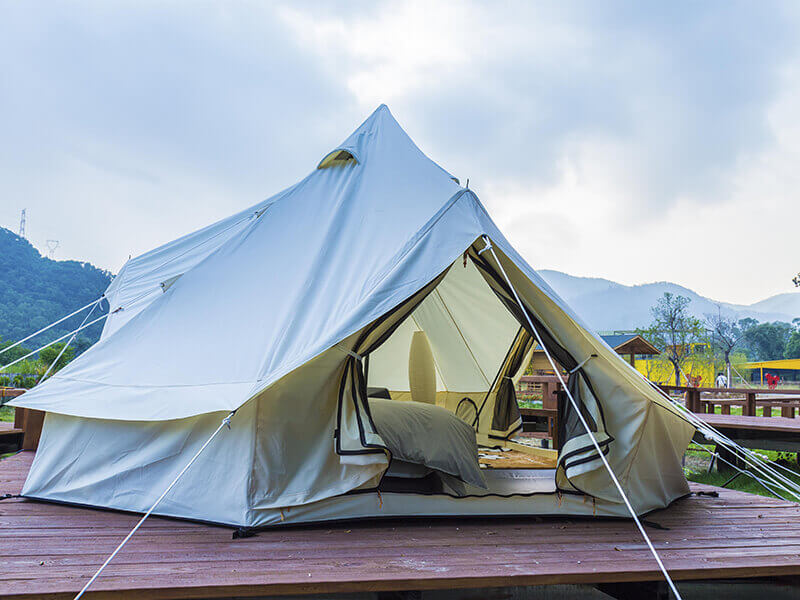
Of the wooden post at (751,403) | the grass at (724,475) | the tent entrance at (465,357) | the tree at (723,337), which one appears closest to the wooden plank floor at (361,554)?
the tent entrance at (465,357)

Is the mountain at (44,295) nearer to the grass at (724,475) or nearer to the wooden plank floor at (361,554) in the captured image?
the grass at (724,475)

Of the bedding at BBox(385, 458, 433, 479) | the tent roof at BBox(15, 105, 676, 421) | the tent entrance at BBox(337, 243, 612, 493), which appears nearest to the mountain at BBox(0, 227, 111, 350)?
the tent entrance at BBox(337, 243, 612, 493)

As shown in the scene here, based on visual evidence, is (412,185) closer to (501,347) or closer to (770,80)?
(501,347)

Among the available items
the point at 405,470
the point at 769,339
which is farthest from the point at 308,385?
the point at 769,339

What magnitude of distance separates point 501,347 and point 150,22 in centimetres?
772

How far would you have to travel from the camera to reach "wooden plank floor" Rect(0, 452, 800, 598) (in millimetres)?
1872

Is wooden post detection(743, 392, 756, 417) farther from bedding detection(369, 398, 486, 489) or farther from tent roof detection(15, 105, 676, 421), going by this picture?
bedding detection(369, 398, 486, 489)

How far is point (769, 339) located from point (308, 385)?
2235 inches

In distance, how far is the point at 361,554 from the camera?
2209mm

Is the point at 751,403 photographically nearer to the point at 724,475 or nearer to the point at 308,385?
the point at 724,475

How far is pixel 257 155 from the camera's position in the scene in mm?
12406

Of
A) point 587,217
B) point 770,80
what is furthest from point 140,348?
point 587,217

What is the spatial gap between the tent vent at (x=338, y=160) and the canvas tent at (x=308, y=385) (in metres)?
0.16

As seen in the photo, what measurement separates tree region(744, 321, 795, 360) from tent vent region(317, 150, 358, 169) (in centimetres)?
5535
